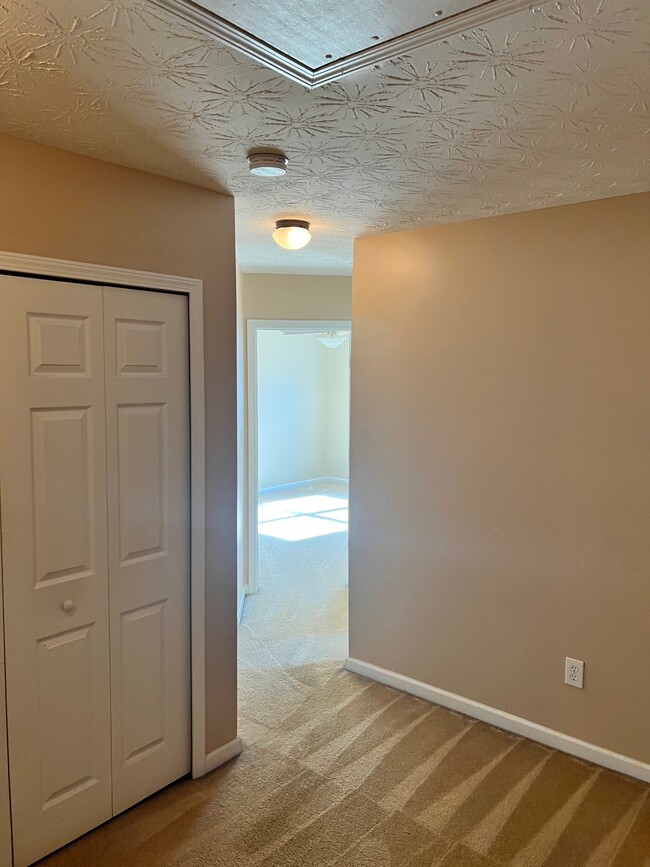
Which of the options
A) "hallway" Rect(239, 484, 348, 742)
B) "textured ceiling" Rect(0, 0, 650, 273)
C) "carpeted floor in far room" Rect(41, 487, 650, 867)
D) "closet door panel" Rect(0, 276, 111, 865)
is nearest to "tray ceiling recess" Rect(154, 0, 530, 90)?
"textured ceiling" Rect(0, 0, 650, 273)

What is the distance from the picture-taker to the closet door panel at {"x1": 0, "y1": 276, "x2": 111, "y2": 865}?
187 cm

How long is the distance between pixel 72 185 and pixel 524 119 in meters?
1.43

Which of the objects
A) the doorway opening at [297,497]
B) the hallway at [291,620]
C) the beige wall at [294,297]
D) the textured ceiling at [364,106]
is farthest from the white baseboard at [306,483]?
the textured ceiling at [364,106]

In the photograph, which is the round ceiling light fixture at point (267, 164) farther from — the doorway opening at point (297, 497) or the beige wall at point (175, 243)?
the doorway opening at point (297, 497)

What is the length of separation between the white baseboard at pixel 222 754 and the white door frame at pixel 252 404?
1816 millimetres

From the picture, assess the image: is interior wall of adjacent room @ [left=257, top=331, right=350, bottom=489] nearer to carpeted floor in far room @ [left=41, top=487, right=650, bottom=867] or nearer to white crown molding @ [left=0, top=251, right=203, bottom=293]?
carpeted floor in far room @ [left=41, top=487, right=650, bottom=867]

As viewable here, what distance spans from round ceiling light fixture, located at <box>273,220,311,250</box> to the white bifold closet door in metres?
0.78

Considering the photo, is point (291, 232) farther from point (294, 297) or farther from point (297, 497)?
point (297, 497)

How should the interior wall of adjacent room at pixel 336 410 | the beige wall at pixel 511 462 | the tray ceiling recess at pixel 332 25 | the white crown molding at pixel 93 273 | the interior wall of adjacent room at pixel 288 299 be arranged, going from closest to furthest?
the tray ceiling recess at pixel 332 25
the white crown molding at pixel 93 273
the beige wall at pixel 511 462
the interior wall of adjacent room at pixel 288 299
the interior wall of adjacent room at pixel 336 410

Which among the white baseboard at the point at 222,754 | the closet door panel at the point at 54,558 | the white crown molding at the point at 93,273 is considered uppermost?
the white crown molding at the point at 93,273

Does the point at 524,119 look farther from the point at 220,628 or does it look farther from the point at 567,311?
the point at 220,628

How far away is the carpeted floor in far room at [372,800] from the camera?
6.68ft

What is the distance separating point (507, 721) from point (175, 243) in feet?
8.49

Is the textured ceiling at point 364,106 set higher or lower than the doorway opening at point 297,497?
higher
